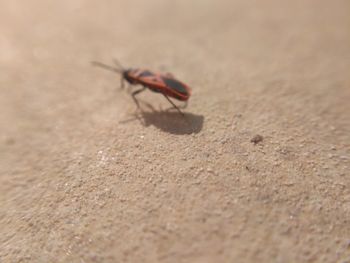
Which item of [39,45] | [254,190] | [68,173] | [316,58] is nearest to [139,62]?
[39,45]

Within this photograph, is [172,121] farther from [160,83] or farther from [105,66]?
[105,66]

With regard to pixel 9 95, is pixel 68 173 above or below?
below

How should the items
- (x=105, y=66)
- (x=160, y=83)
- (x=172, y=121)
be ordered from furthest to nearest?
(x=105, y=66)
(x=160, y=83)
(x=172, y=121)

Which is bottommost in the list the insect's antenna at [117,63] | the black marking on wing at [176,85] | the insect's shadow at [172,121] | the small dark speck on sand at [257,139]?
the small dark speck on sand at [257,139]

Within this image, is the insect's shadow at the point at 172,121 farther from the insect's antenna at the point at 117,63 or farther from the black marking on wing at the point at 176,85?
the insect's antenna at the point at 117,63

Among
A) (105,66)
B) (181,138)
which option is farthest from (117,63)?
(181,138)

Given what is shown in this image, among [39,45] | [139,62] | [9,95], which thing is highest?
[39,45]

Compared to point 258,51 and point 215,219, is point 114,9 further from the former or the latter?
point 215,219

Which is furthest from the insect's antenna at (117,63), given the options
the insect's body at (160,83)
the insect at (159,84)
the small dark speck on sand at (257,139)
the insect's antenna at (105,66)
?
the small dark speck on sand at (257,139)
